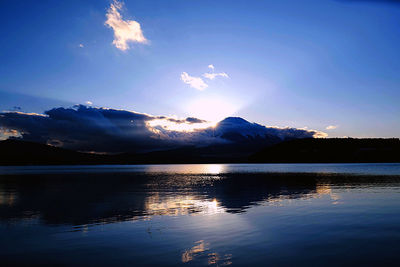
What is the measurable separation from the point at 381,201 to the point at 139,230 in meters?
32.5

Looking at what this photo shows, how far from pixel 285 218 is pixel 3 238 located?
22.9 metres

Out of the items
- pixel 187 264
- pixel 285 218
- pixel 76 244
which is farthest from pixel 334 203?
pixel 76 244

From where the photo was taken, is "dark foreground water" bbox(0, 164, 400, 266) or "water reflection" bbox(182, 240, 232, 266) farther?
"dark foreground water" bbox(0, 164, 400, 266)

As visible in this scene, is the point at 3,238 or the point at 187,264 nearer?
the point at 187,264

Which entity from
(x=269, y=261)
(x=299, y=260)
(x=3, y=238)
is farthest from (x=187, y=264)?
(x=3, y=238)

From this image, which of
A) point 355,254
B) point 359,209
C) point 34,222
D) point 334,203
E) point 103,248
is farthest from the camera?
point 334,203

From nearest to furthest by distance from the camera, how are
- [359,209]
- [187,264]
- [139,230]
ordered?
[187,264]
[139,230]
[359,209]

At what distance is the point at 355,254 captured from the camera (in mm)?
16953

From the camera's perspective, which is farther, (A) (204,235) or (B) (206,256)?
(A) (204,235)

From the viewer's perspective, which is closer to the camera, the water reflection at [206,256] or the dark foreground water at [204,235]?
the water reflection at [206,256]

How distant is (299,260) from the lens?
15945mm

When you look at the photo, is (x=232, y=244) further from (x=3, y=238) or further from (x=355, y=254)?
(x=3, y=238)

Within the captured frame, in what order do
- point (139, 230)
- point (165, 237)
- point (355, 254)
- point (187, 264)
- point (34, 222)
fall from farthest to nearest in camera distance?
point (34, 222) < point (139, 230) < point (165, 237) < point (355, 254) < point (187, 264)

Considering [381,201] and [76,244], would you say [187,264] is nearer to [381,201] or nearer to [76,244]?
[76,244]
